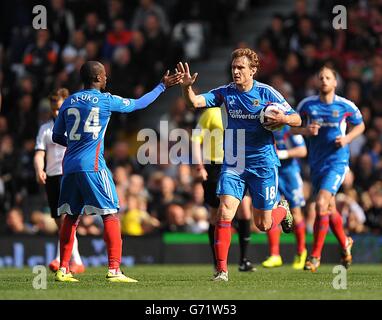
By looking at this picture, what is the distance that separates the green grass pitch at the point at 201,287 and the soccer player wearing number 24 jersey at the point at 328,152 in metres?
0.64

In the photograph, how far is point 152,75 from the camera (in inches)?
940

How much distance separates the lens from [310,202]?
20703 mm

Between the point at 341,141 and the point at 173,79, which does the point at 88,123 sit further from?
the point at 341,141

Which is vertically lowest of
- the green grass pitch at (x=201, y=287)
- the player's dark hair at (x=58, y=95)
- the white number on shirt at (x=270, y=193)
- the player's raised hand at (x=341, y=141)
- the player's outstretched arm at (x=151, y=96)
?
the green grass pitch at (x=201, y=287)

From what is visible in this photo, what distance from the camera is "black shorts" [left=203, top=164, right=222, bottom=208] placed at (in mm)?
14914

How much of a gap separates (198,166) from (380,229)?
648 centimetres

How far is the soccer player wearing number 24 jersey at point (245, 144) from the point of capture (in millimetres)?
12617

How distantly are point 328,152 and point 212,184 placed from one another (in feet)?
5.52

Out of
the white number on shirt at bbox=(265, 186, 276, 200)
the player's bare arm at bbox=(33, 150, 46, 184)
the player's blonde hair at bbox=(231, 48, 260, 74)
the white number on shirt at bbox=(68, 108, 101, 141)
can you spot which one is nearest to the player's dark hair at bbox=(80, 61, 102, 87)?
the white number on shirt at bbox=(68, 108, 101, 141)

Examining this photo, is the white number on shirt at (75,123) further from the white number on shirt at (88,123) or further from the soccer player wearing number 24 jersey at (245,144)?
the soccer player wearing number 24 jersey at (245,144)

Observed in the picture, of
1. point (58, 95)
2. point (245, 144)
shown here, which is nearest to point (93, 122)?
point (245, 144)
